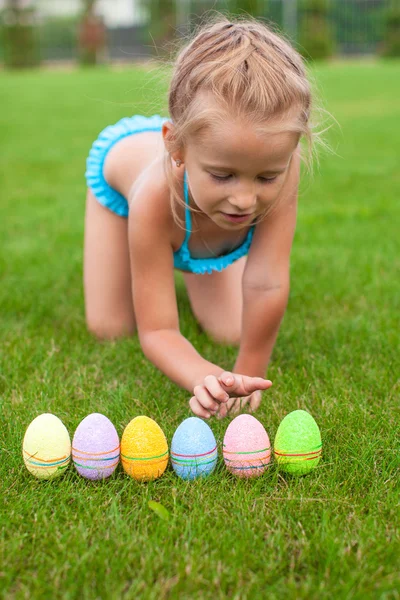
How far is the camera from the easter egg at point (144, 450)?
1.68m

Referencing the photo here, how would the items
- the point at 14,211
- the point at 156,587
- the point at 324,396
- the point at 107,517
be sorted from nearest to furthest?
the point at 156,587 < the point at 107,517 < the point at 324,396 < the point at 14,211

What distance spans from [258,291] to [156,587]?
3.67 ft

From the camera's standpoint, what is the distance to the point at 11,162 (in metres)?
6.84

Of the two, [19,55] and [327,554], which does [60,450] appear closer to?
[327,554]

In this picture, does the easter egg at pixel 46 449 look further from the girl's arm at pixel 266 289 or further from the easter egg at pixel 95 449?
the girl's arm at pixel 266 289

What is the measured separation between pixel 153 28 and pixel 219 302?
34.2 m

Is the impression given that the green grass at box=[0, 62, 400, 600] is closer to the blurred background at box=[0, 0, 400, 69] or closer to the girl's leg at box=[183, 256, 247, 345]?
the girl's leg at box=[183, 256, 247, 345]

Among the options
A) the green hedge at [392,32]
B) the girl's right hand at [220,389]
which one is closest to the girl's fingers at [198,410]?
the girl's right hand at [220,389]

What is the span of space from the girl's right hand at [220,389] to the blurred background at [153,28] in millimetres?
24917

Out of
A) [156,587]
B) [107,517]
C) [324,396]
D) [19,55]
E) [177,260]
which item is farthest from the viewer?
[19,55]

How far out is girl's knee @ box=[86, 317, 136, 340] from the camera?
281cm

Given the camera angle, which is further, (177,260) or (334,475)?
(177,260)

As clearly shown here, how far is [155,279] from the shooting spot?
2.21 metres

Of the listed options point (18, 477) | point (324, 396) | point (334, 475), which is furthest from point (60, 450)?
point (324, 396)
